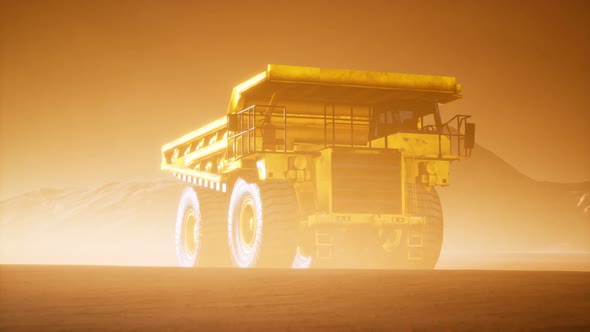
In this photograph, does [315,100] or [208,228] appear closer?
[315,100]

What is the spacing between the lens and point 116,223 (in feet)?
269

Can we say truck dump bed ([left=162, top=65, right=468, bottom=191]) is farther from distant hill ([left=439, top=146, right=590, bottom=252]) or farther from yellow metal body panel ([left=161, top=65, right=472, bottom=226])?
distant hill ([left=439, top=146, right=590, bottom=252])

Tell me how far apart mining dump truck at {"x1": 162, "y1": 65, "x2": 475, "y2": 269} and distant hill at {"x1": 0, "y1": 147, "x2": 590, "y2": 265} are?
55.2 metres

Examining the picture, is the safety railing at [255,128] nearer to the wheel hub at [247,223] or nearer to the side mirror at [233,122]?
the side mirror at [233,122]

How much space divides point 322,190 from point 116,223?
70.3m

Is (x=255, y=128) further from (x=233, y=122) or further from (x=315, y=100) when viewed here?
(x=315, y=100)

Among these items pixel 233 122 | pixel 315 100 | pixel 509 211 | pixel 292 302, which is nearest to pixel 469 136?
pixel 315 100

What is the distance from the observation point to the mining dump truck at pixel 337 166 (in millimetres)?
14172

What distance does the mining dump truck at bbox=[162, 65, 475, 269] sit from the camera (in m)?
14.2

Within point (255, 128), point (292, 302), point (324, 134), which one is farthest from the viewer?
point (324, 134)

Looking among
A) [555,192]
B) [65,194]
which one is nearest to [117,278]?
[555,192]

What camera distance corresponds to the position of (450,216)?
8006 cm

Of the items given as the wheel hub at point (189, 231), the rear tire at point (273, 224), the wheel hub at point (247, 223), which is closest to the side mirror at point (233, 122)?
the rear tire at point (273, 224)

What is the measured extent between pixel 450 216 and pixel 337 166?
67.5 meters
